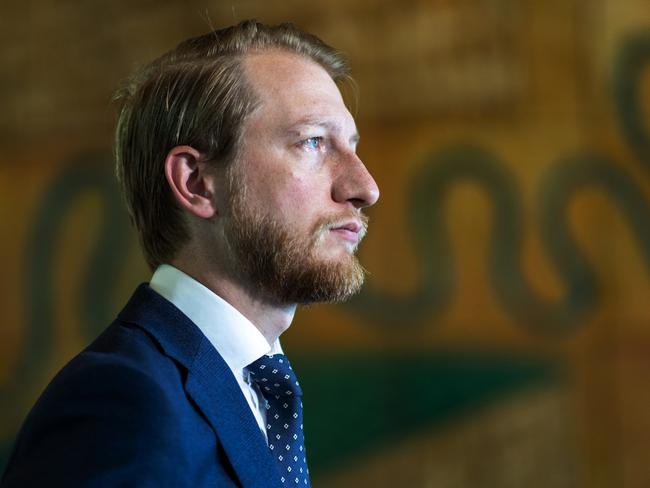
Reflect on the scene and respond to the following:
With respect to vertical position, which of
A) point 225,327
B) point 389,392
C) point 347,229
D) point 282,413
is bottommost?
point 389,392

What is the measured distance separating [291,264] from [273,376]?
0.17 m

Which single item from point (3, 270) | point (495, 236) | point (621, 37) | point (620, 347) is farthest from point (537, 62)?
point (3, 270)

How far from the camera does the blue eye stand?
1.59 meters

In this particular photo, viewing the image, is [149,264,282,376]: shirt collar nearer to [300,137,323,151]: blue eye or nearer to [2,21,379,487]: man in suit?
[2,21,379,487]: man in suit

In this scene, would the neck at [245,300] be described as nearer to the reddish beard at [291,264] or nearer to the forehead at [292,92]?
the reddish beard at [291,264]

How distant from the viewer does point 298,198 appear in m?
1.55

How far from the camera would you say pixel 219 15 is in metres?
4.73

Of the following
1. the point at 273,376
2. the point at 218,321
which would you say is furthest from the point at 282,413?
the point at 218,321

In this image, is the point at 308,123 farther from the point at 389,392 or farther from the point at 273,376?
the point at 389,392

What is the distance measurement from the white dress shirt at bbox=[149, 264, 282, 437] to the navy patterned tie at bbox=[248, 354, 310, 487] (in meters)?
0.01

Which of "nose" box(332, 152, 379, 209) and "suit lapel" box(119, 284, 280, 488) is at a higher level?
"nose" box(332, 152, 379, 209)

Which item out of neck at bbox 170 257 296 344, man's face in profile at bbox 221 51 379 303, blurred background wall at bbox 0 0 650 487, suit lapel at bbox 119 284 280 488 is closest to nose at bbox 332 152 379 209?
man's face in profile at bbox 221 51 379 303

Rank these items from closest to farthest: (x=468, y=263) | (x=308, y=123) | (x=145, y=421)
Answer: (x=145, y=421)
(x=308, y=123)
(x=468, y=263)

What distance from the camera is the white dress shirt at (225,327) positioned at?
1.47 metres
